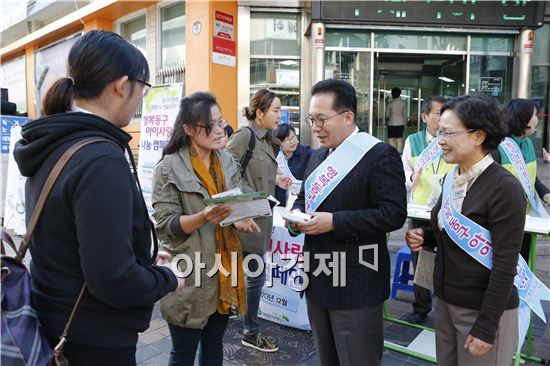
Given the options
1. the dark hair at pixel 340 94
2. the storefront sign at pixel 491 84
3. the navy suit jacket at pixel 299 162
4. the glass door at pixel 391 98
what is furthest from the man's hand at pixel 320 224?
the storefront sign at pixel 491 84

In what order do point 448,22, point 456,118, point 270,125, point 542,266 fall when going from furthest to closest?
point 448,22, point 542,266, point 270,125, point 456,118

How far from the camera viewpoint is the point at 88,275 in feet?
4.07

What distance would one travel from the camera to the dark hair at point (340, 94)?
6.84ft

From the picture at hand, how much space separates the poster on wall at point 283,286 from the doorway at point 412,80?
7.19m

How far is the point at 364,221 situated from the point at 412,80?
1019 cm

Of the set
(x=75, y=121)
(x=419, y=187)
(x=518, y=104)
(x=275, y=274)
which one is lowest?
(x=275, y=274)

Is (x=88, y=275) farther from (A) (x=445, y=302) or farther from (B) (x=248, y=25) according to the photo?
(B) (x=248, y=25)

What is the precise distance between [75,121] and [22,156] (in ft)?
0.74

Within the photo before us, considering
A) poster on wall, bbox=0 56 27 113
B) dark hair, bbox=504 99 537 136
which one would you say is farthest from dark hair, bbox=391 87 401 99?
poster on wall, bbox=0 56 27 113

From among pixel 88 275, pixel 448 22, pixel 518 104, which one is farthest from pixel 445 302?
pixel 448 22

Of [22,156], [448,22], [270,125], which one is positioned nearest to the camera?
[22,156]

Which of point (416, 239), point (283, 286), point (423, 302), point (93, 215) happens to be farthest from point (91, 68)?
point (423, 302)

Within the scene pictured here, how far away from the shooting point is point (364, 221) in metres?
1.98

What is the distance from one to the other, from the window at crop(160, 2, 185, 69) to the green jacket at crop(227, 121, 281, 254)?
786 cm
